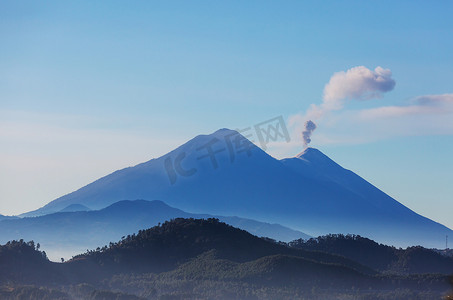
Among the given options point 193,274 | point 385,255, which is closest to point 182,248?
point 193,274

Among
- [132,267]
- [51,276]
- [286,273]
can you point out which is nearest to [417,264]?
[286,273]

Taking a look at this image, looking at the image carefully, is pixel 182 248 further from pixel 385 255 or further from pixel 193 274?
pixel 385 255

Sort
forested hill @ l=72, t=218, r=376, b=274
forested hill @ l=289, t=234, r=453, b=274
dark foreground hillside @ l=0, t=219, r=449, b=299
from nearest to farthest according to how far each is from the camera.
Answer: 1. dark foreground hillside @ l=0, t=219, r=449, b=299
2. forested hill @ l=72, t=218, r=376, b=274
3. forested hill @ l=289, t=234, r=453, b=274

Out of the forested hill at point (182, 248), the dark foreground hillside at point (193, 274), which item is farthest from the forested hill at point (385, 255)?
the dark foreground hillside at point (193, 274)

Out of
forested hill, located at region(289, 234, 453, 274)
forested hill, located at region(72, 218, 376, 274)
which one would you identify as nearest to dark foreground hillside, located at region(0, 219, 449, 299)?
forested hill, located at region(72, 218, 376, 274)

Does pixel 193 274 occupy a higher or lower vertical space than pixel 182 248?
lower

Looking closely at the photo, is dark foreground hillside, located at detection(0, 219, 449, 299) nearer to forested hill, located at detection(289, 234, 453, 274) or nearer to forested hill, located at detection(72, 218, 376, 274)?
forested hill, located at detection(72, 218, 376, 274)

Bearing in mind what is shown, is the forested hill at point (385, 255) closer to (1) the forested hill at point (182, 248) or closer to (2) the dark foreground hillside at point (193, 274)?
(1) the forested hill at point (182, 248)
